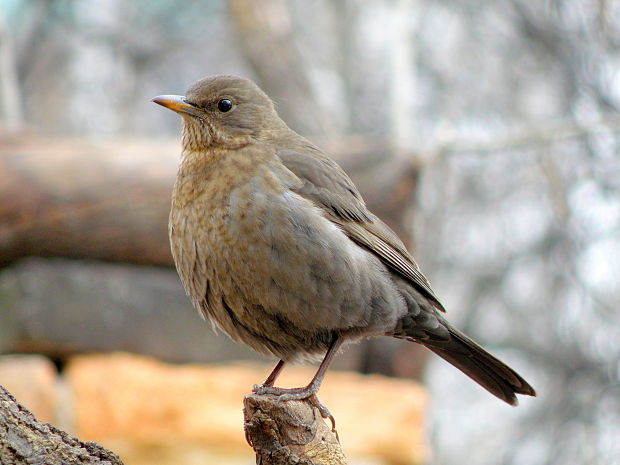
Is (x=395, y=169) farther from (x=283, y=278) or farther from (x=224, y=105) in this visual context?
(x=283, y=278)

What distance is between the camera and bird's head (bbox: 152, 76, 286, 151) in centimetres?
407

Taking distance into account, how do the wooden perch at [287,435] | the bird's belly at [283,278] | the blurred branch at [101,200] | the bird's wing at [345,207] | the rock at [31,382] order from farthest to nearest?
the blurred branch at [101,200] < the rock at [31,382] < the bird's wing at [345,207] < the bird's belly at [283,278] < the wooden perch at [287,435]

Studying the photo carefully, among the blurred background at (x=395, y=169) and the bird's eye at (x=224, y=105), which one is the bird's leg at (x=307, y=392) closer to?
the bird's eye at (x=224, y=105)

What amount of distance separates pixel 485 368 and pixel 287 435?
55.7 inches

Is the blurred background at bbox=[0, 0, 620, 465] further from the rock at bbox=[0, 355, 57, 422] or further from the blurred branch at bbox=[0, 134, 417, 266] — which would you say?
the rock at bbox=[0, 355, 57, 422]

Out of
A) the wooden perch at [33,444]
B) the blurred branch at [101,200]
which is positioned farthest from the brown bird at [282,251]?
the blurred branch at [101,200]

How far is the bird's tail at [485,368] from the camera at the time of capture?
411cm

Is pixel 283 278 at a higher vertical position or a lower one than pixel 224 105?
lower

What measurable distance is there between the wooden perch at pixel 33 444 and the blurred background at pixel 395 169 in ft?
10.0

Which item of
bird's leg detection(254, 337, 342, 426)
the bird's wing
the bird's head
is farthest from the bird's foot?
the bird's head

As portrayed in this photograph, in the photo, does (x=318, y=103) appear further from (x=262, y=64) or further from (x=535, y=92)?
(x=535, y=92)

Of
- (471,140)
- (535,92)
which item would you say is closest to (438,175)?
(471,140)

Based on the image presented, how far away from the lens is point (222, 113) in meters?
4.17

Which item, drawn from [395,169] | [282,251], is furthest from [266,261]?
[395,169]
